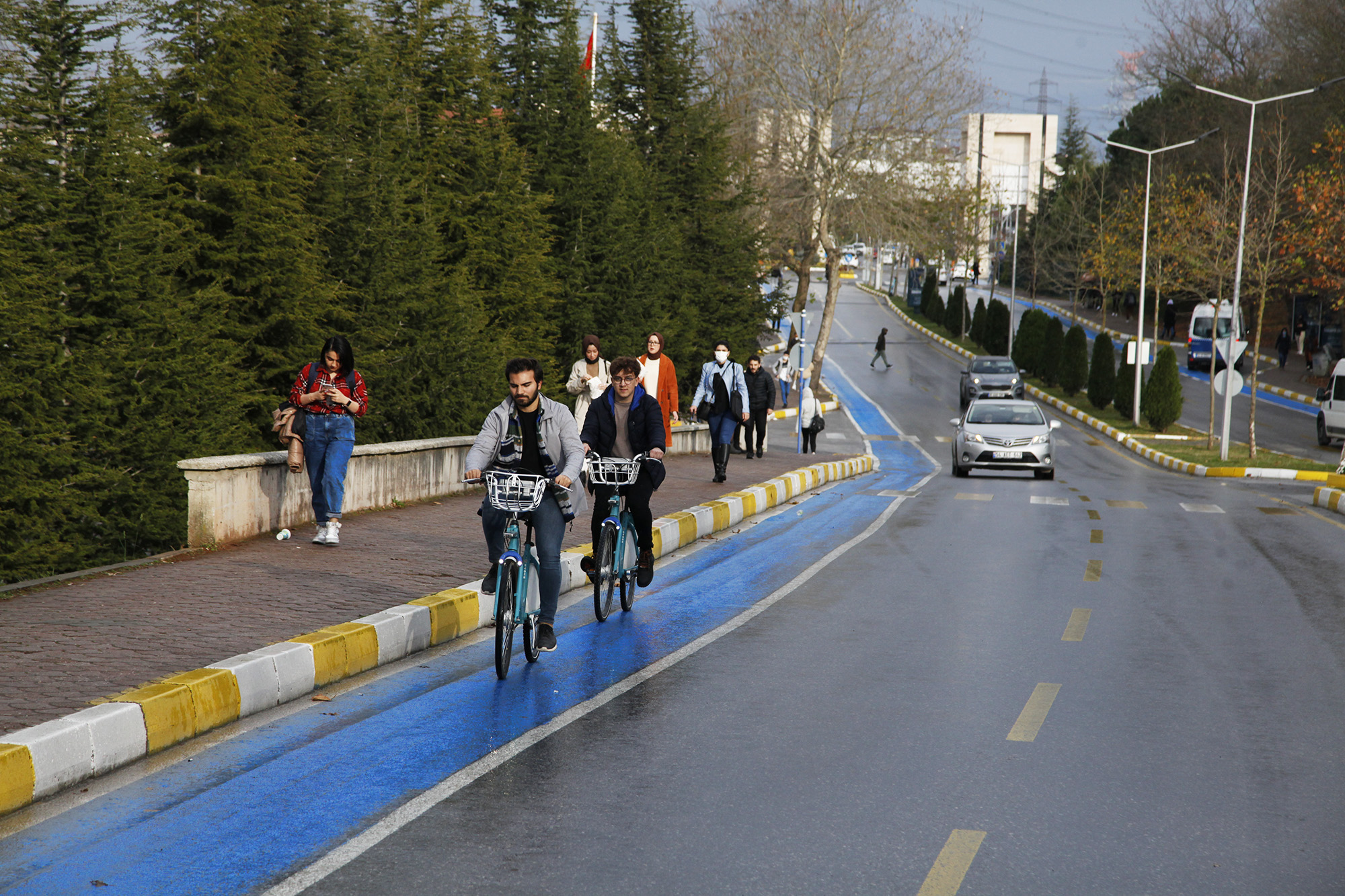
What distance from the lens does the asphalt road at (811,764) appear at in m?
4.61

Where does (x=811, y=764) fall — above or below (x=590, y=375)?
below

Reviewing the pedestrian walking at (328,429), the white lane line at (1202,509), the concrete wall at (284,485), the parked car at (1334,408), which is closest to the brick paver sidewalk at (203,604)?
the concrete wall at (284,485)

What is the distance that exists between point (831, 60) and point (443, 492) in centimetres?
3607

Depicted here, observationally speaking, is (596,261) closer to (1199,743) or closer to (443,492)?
(443,492)

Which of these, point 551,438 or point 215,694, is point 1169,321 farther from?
point 215,694

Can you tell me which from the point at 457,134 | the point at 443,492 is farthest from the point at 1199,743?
the point at 457,134

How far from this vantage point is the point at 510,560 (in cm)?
766

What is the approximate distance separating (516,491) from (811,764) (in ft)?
8.41

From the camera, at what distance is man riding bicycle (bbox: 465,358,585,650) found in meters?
Answer: 7.92

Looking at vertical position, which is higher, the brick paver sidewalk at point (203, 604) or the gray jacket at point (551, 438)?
the gray jacket at point (551, 438)

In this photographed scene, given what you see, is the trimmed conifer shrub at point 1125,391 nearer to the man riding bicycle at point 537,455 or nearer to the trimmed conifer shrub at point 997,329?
the trimmed conifer shrub at point 997,329

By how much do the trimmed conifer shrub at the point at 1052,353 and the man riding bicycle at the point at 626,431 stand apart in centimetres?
5091

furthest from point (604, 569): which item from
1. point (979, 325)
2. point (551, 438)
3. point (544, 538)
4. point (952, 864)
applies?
point (979, 325)

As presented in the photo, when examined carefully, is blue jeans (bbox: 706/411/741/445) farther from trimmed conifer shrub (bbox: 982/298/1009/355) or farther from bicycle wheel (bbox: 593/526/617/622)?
trimmed conifer shrub (bbox: 982/298/1009/355)
